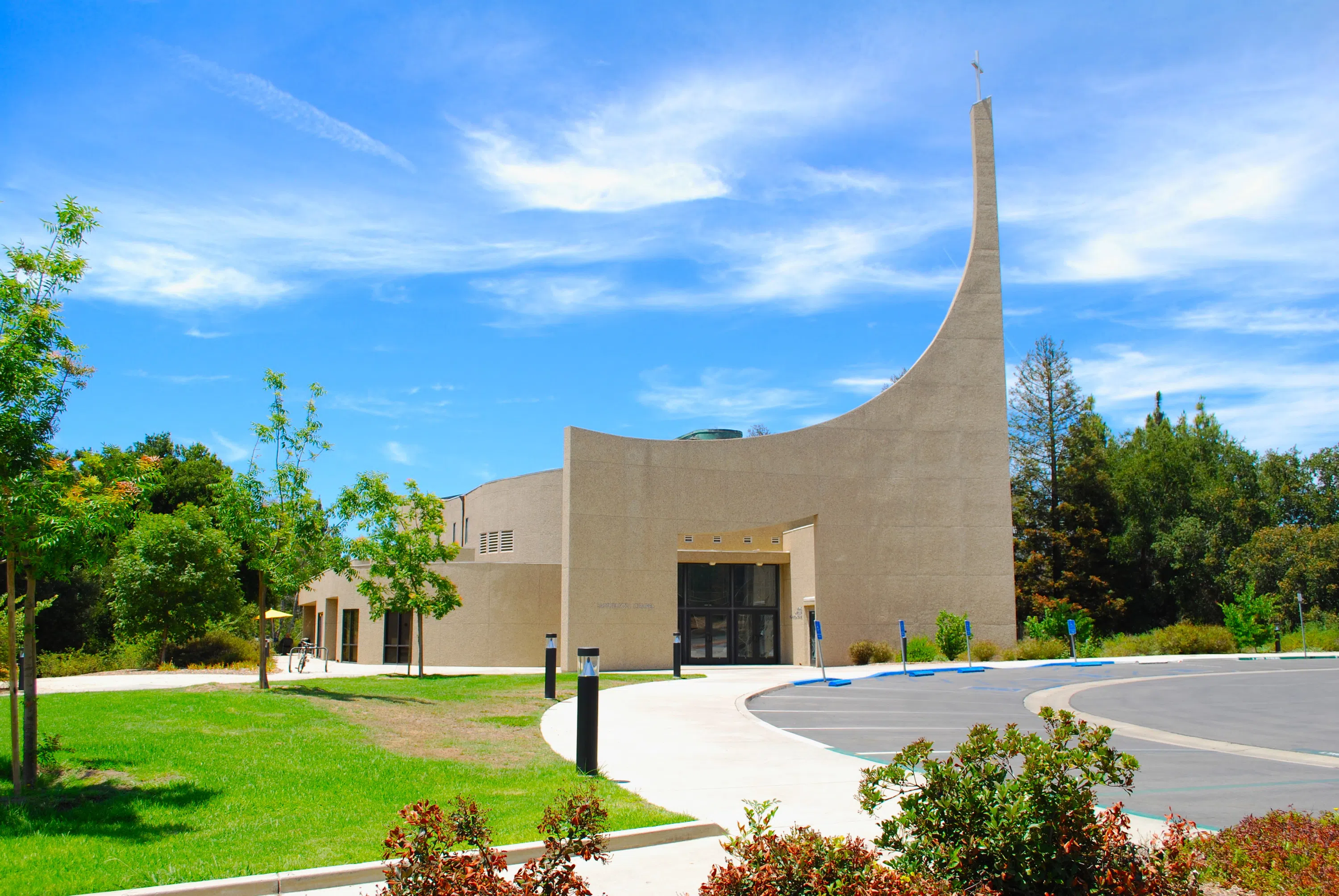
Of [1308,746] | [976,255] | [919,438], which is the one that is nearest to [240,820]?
[1308,746]

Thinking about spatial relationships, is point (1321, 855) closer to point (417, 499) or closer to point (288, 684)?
point (288, 684)

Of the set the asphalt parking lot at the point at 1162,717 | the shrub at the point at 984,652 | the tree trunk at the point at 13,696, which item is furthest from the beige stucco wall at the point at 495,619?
the tree trunk at the point at 13,696

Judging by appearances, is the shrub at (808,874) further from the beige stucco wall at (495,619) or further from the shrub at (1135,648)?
the shrub at (1135,648)

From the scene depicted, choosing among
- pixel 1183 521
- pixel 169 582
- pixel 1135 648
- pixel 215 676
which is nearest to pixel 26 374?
pixel 215 676

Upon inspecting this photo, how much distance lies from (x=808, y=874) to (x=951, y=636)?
2851 cm

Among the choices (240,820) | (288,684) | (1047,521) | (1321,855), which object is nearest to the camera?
(1321,855)

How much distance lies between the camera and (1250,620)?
38062 millimetres

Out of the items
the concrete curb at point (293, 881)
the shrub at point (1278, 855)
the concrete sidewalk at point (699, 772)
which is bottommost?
the concrete sidewalk at point (699, 772)

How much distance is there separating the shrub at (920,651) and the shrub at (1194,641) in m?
10.7

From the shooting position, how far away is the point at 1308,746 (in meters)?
11.9

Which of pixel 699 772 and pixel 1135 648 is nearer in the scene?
pixel 699 772

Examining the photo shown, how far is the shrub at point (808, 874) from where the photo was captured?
4.69 m

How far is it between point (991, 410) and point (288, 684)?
26.5 metres

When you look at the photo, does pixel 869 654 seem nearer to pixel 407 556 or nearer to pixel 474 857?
pixel 407 556
